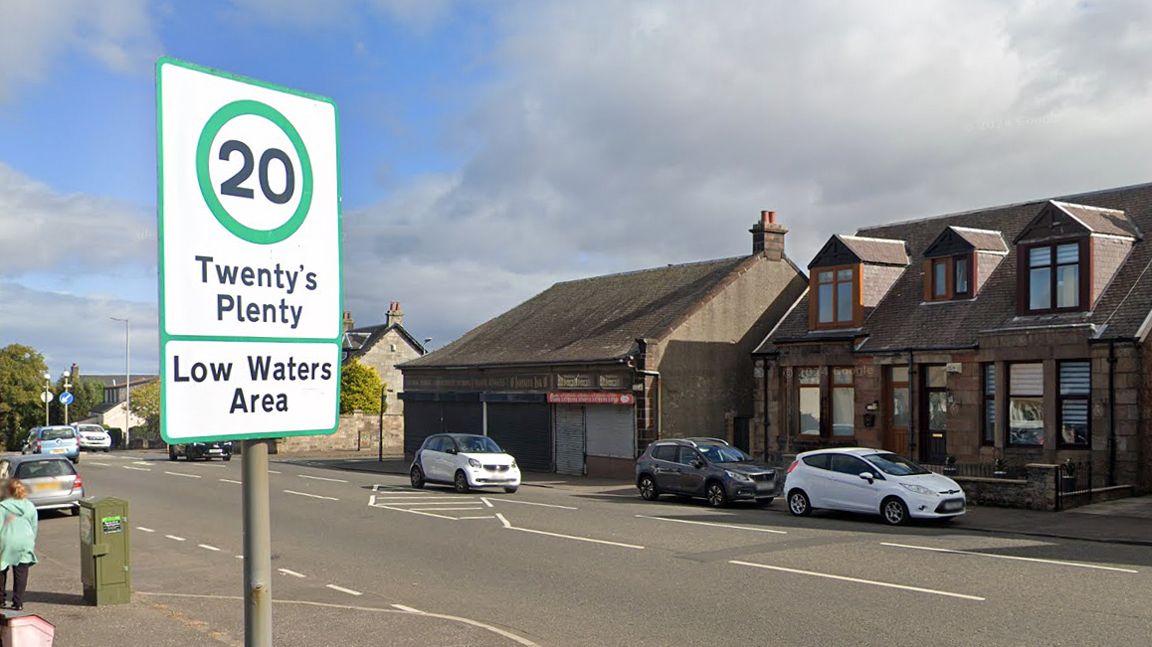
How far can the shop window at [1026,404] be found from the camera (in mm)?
25047

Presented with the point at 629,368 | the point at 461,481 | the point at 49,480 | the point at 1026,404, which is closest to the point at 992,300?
the point at 1026,404

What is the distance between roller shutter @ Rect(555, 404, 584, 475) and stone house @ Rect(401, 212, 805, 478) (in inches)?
1.4

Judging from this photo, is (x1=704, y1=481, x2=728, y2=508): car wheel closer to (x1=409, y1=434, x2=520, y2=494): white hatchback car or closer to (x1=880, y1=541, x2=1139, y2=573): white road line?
(x1=409, y1=434, x2=520, y2=494): white hatchback car

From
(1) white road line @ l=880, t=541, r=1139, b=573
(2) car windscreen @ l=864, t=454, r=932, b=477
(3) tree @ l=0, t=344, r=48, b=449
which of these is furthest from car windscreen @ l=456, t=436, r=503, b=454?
(3) tree @ l=0, t=344, r=48, b=449

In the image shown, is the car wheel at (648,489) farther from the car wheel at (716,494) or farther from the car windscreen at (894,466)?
the car windscreen at (894,466)

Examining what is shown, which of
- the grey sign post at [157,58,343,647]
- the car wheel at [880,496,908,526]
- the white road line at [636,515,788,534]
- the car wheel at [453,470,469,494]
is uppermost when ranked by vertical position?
the grey sign post at [157,58,343,647]

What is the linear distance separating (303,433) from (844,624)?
871 cm

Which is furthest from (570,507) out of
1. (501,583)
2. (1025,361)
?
(1025,361)

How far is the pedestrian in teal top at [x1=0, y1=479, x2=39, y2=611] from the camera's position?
36.4 ft

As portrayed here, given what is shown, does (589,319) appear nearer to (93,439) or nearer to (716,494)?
(716,494)

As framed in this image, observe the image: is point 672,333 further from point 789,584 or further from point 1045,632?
point 1045,632

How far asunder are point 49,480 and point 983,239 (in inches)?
999

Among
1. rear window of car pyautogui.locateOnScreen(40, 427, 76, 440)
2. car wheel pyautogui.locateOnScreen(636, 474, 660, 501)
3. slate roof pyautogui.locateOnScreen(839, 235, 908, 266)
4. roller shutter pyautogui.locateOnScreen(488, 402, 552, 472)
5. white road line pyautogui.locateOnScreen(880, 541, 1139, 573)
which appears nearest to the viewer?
white road line pyautogui.locateOnScreen(880, 541, 1139, 573)

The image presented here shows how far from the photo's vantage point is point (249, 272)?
10.5 ft
